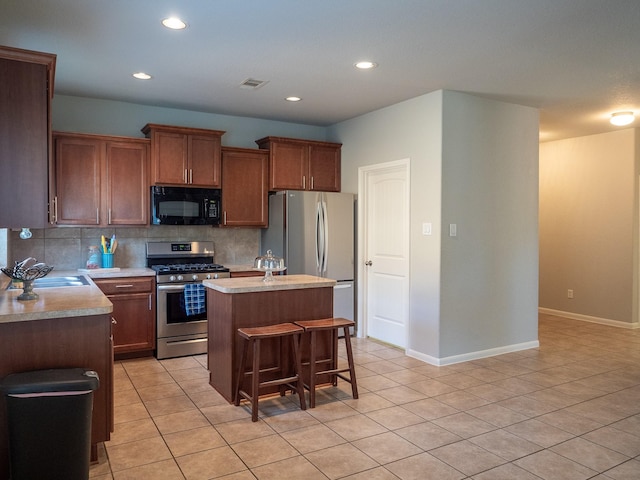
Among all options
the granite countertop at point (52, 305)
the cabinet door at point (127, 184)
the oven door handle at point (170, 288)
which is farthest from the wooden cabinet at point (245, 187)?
the granite countertop at point (52, 305)

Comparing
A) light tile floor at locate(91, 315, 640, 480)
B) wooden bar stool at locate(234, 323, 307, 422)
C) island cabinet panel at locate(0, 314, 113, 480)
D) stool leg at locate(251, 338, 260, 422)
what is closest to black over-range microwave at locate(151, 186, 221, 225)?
light tile floor at locate(91, 315, 640, 480)

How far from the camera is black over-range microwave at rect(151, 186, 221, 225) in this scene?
16.4 ft

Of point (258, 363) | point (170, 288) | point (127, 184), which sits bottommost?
point (258, 363)

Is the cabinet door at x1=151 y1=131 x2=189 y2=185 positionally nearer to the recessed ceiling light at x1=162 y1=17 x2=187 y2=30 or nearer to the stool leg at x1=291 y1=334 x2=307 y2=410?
the recessed ceiling light at x1=162 y1=17 x2=187 y2=30

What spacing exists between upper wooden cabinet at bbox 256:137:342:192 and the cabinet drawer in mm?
1765

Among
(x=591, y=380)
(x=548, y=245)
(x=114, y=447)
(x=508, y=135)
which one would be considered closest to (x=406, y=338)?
(x=591, y=380)

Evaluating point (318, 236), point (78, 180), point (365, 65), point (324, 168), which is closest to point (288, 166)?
point (324, 168)

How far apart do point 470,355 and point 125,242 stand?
147 inches

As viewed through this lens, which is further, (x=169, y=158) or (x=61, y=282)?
(x=169, y=158)

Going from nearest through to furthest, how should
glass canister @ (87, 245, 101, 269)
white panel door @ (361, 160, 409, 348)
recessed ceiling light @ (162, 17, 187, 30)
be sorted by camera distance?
recessed ceiling light @ (162, 17, 187, 30) → glass canister @ (87, 245, 101, 269) → white panel door @ (361, 160, 409, 348)

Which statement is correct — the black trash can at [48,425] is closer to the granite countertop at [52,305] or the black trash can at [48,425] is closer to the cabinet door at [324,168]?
the granite countertop at [52,305]

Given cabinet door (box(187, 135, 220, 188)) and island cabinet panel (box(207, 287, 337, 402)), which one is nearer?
island cabinet panel (box(207, 287, 337, 402))

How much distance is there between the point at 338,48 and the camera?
136 inches

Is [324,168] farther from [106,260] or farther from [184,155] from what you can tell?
[106,260]
